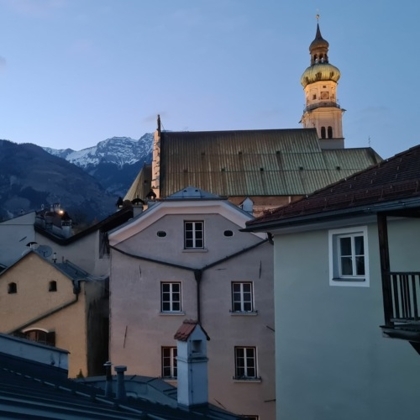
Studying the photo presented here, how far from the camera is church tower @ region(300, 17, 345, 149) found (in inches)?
2303

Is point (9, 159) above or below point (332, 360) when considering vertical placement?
above

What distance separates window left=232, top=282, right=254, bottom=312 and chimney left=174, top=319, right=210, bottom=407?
7718 mm

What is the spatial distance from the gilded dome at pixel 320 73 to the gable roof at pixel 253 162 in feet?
61.0

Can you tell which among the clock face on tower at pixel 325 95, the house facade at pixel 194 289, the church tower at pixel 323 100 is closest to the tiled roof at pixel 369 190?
the house facade at pixel 194 289

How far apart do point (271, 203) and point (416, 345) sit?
114 ft

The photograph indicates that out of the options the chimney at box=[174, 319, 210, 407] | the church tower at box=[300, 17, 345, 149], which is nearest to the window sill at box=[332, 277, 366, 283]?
the chimney at box=[174, 319, 210, 407]

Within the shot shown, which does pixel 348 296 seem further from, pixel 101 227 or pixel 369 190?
pixel 101 227

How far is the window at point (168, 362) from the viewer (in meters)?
15.7

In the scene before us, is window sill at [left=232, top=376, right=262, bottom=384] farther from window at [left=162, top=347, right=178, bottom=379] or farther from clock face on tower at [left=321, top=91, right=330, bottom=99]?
clock face on tower at [left=321, top=91, right=330, bottom=99]

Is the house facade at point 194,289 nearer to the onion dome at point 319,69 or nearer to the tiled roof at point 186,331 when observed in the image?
the tiled roof at point 186,331

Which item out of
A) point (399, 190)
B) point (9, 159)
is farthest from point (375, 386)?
point (9, 159)

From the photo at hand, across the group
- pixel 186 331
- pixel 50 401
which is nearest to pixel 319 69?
pixel 186 331

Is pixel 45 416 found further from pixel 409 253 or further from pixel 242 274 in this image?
pixel 242 274

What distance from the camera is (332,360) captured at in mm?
8797
